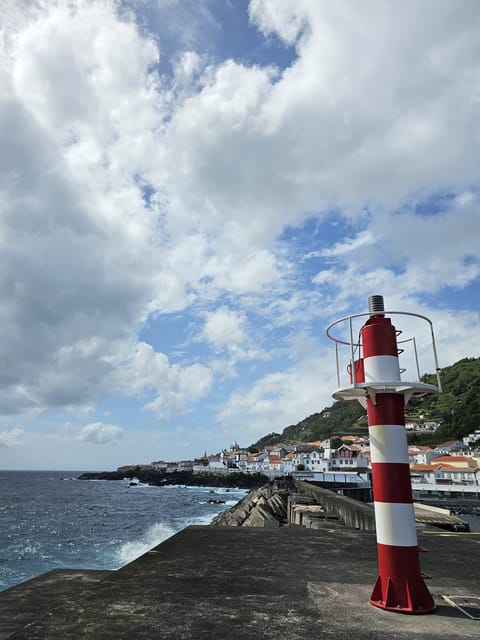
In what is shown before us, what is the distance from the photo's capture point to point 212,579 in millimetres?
4758

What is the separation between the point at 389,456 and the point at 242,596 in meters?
2.01

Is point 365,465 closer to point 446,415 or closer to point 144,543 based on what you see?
point 446,415

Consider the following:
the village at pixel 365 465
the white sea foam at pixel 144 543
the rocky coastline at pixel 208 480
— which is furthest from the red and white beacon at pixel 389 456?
the rocky coastline at pixel 208 480

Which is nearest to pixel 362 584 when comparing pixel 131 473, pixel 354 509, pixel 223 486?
pixel 354 509

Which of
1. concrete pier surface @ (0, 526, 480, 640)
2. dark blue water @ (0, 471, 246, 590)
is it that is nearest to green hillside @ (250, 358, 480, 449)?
dark blue water @ (0, 471, 246, 590)

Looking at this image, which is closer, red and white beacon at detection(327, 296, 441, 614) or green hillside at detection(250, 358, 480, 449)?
red and white beacon at detection(327, 296, 441, 614)

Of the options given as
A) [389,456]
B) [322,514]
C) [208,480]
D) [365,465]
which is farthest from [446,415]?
[389,456]

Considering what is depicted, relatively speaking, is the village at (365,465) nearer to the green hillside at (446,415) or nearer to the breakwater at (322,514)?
the green hillside at (446,415)

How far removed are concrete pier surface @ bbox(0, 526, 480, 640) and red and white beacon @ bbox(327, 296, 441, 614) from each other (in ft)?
0.73

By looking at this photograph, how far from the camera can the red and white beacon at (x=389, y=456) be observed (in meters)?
3.84

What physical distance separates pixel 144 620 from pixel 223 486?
313ft

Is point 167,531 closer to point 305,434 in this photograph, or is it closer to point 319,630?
point 319,630

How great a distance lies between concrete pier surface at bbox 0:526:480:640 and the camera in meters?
3.29

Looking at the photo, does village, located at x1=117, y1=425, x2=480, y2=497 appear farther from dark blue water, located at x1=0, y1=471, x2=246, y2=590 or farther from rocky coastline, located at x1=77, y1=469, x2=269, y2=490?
dark blue water, located at x1=0, y1=471, x2=246, y2=590
